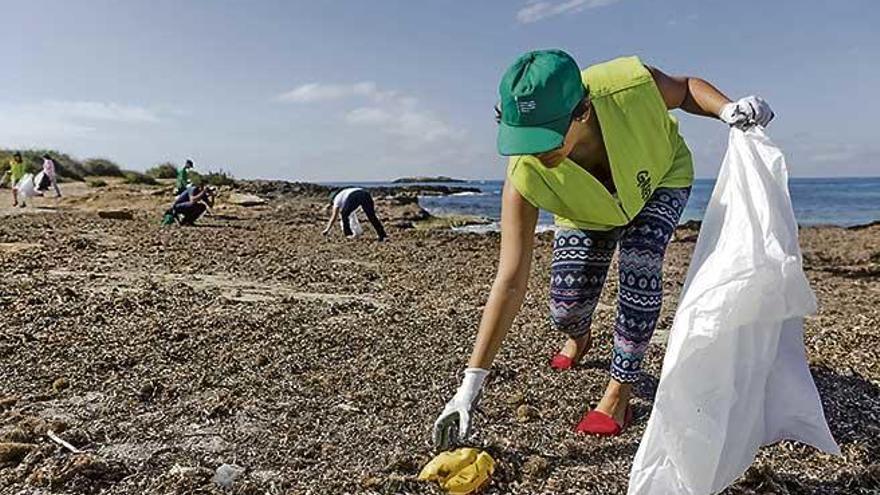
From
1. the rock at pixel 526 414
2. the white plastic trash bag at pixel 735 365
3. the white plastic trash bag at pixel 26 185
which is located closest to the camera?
the white plastic trash bag at pixel 735 365

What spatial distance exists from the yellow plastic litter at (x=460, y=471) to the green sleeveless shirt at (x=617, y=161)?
0.81m

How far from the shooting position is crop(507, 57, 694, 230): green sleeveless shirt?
2.31m

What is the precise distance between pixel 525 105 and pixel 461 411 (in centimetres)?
91

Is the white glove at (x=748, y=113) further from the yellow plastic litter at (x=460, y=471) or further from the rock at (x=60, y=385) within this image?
the rock at (x=60, y=385)

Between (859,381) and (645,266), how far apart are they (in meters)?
1.39

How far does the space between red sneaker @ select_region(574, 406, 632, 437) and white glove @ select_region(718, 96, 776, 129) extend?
1086 mm

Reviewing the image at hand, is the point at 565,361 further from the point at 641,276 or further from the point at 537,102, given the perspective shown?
the point at 537,102

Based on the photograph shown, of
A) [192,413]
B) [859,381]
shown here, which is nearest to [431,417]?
[192,413]

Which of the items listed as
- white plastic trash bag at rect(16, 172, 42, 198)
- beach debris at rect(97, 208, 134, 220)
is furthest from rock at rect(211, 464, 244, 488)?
white plastic trash bag at rect(16, 172, 42, 198)

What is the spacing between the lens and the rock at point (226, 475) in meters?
2.22

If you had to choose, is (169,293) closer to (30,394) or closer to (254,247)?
(30,394)

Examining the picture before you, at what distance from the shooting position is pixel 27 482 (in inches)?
86.8

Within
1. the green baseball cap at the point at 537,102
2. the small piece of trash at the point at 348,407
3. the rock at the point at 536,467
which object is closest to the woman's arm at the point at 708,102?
the green baseball cap at the point at 537,102

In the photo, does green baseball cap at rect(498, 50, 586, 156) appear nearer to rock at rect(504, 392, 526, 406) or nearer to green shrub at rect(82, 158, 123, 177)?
rock at rect(504, 392, 526, 406)
